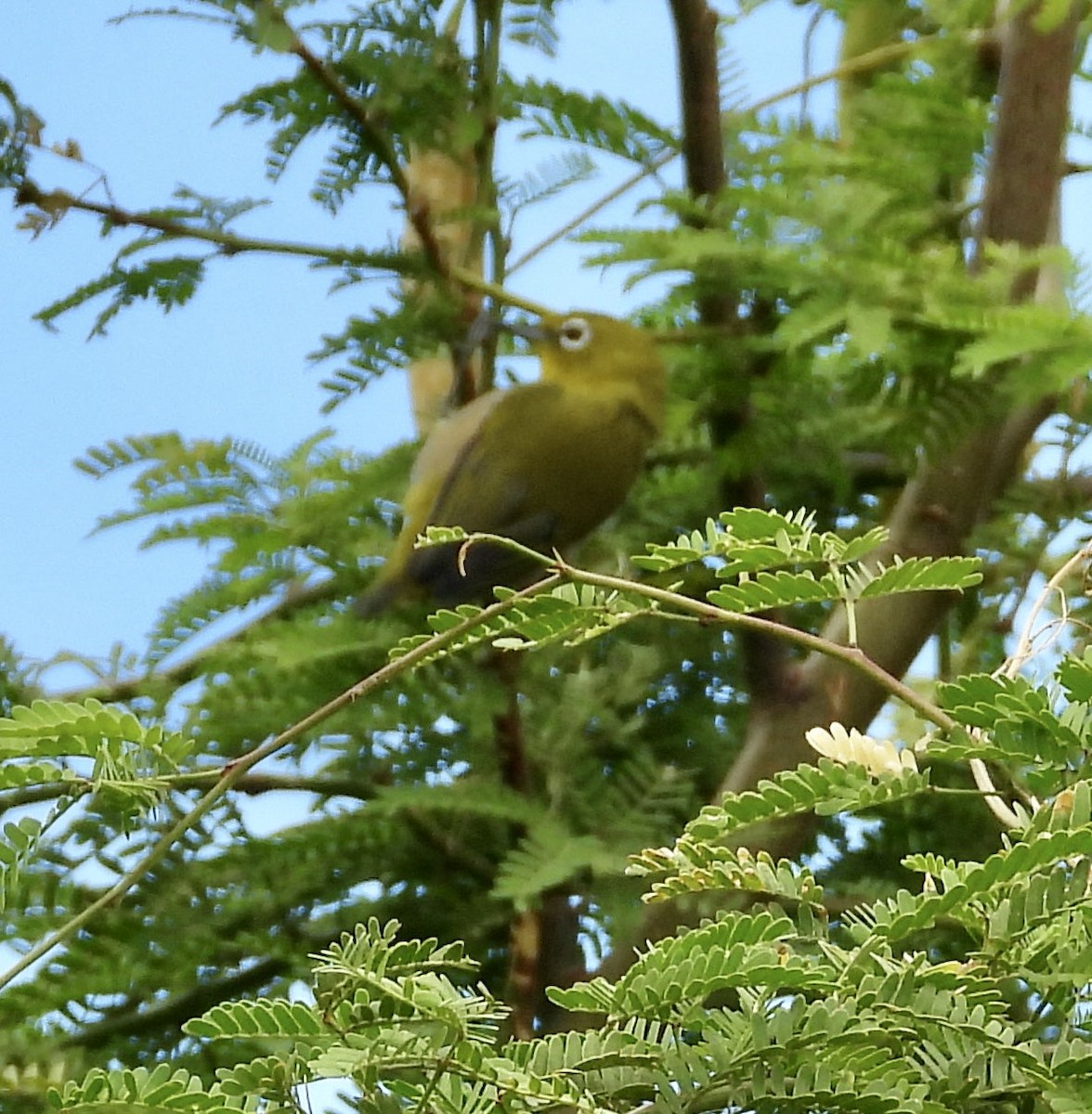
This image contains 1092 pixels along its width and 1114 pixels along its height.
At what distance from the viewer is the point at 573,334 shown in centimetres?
130

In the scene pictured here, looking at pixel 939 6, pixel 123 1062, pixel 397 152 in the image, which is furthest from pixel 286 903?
pixel 939 6

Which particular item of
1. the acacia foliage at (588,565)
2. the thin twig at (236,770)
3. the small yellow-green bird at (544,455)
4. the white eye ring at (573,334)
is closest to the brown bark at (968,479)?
the acacia foliage at (588,565)

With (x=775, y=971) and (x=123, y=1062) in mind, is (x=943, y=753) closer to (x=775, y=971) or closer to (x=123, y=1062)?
(x=775, y=971)

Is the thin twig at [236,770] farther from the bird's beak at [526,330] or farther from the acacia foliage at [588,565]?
the bird's beak at [526,330]

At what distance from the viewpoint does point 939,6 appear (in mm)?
1118

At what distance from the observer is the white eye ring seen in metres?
1.28

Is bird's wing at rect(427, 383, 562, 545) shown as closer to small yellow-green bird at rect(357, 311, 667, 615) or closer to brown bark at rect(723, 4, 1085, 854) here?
small yellow-green bird at rect(357, 311, 667, 615)

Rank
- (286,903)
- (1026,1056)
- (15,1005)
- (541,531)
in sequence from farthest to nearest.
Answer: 1. (541,531)
2. (286,903)
3. (15,1005)
4. (1026,1056)

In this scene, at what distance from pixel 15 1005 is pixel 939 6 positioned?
0.95 meters

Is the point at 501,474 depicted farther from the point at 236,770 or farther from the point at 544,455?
the point at 236,770

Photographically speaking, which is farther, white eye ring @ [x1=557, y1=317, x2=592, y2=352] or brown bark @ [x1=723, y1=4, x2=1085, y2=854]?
white eye ring @ [x1=557, y1=317, x2=592, y2=352]

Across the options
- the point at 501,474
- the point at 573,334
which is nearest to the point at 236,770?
the point at 501,474

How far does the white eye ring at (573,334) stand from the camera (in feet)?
4.21

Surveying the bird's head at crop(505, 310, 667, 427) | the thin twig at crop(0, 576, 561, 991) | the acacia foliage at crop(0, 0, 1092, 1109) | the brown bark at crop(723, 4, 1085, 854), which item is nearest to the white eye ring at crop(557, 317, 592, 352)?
the bird's head at crop(505, 310, 667, 427)
